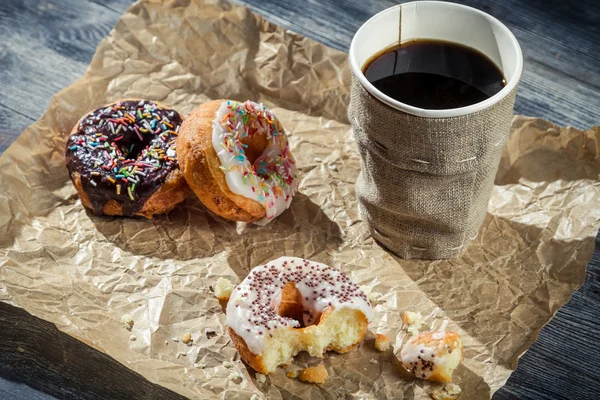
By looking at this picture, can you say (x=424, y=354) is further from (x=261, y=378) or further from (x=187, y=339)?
(x=187, y=339)

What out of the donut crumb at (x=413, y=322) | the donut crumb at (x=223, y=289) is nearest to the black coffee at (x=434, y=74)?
the donut crumb at (x=413, y=322)

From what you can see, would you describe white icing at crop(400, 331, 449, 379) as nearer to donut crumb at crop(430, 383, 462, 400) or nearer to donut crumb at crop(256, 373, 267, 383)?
donut crumb at crop(430, 383, 462, 400)

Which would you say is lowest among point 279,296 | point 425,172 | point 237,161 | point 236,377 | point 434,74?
point 236,377

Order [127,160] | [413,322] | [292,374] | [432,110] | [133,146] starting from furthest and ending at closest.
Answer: [133,146]
[127,160]
[413,322]
[292,374]
[432,110]

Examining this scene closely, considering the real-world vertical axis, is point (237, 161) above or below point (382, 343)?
above

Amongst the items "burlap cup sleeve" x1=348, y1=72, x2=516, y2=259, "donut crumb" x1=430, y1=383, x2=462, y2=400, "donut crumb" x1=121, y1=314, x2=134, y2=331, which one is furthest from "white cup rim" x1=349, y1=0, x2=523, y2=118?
"donut crumb" x1=121, y1=314, x2=134, y2=331

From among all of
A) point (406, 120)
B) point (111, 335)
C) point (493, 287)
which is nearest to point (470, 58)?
point (406, 120)

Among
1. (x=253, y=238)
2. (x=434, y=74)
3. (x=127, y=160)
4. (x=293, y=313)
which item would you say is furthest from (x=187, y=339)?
(x=434, y=74)
